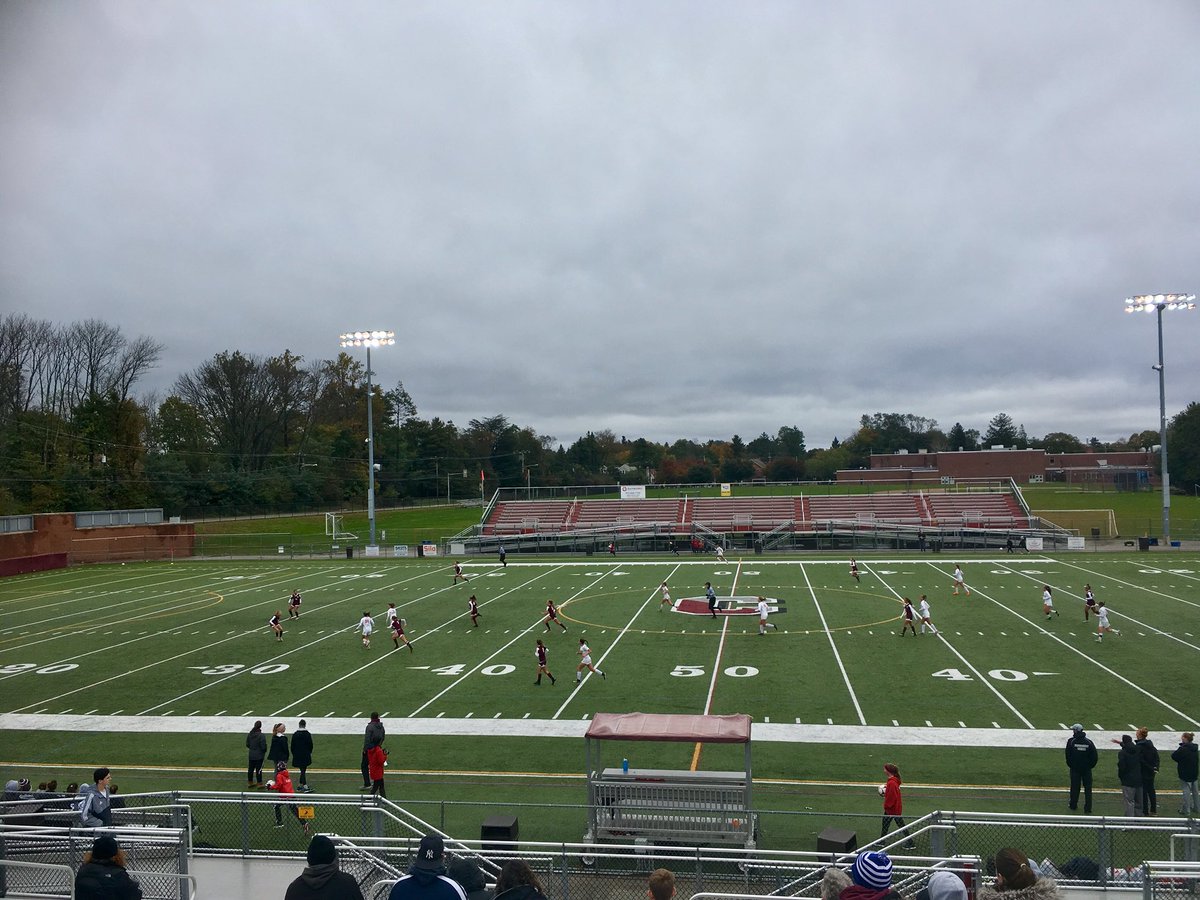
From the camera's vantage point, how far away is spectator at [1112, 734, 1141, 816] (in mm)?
12398

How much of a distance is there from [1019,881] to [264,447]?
100535 millimetres

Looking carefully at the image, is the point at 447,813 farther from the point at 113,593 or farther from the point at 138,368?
the point at 138,368

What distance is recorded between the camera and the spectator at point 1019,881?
17.4 feet

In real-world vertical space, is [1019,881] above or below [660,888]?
below

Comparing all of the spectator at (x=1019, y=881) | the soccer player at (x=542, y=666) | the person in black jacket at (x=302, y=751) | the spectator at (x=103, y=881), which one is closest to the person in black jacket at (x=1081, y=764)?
the spectator at (x=1019, y=881)

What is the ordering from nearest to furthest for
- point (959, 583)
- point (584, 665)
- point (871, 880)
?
point (871, 880) → point (584, 665) → point (959, 583)

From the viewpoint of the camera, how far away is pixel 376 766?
14.1 meters

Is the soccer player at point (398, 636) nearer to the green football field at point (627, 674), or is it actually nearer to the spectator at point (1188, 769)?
the green football field at point (627, 674)

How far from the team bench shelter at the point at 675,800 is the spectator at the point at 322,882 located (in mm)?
6741

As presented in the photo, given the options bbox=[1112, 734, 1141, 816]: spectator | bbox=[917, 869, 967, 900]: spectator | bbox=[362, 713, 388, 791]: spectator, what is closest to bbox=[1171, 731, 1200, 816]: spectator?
bbox=[1112, 734, 1141, 816]: spectator

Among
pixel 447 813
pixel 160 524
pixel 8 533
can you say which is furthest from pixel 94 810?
pixel 160 524

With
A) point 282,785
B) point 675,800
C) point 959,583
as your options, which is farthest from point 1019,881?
point 959,583

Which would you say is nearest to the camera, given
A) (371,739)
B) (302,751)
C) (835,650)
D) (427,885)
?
(427,885)

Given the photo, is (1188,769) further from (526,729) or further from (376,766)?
(376,766)
